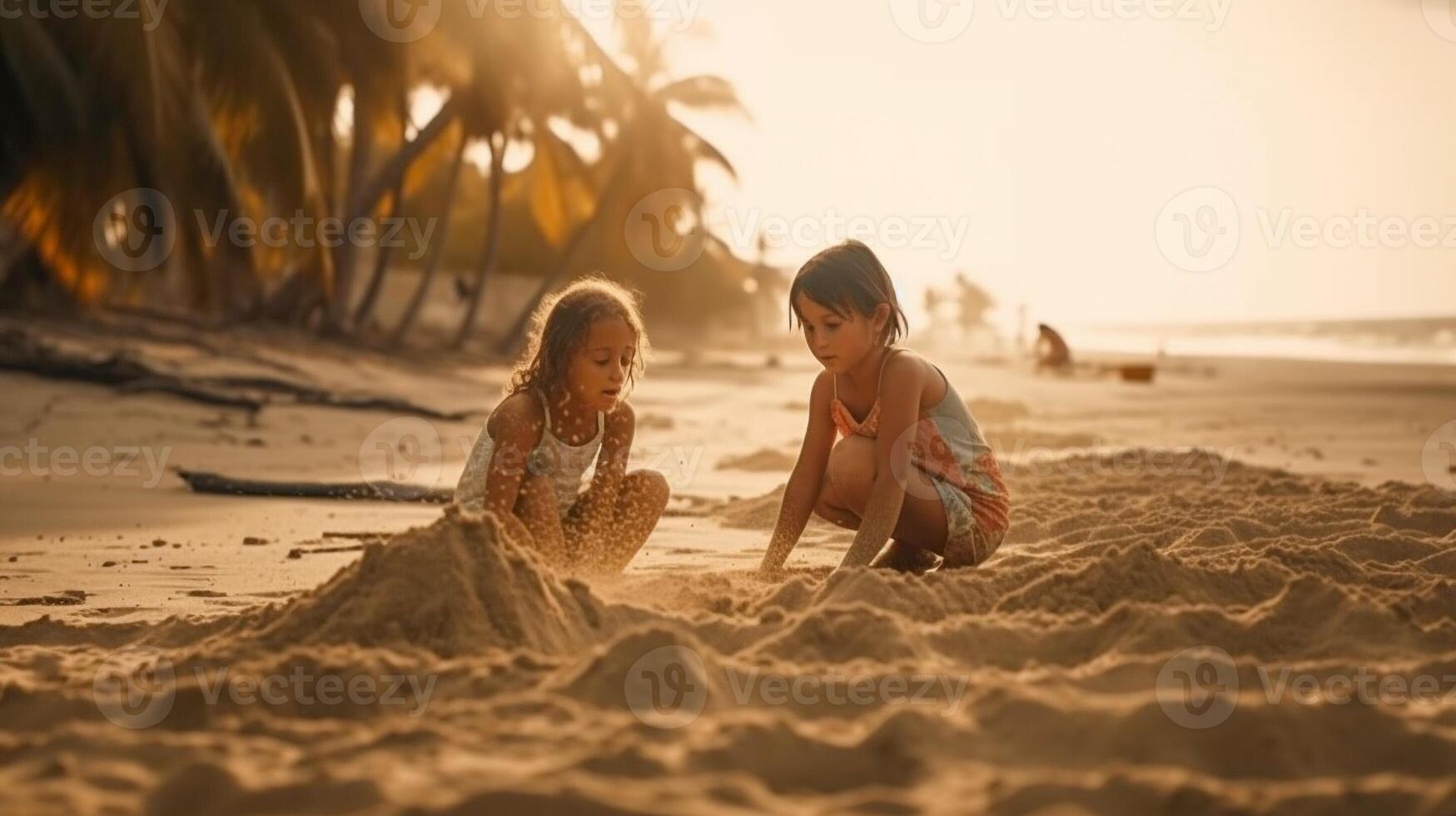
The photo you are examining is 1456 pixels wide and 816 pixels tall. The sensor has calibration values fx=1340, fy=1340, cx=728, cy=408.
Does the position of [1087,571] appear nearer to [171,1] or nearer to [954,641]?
[954,641]

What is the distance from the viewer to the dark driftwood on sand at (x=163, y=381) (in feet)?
27.8

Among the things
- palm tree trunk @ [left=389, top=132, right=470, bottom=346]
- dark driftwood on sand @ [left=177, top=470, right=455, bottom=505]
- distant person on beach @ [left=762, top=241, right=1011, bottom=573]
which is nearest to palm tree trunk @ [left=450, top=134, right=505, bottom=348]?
palm tree trunk @ [left=389, top=132, right=470, bottom=346]

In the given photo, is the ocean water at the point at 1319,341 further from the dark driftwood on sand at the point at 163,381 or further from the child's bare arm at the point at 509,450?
the child's bare arm at the point at 509,450

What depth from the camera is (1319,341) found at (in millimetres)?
56938

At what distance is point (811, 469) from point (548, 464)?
2.56ft

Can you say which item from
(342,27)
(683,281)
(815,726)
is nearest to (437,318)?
(683,281)

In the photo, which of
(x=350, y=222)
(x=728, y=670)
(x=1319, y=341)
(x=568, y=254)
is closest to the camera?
(x=728, y=670)

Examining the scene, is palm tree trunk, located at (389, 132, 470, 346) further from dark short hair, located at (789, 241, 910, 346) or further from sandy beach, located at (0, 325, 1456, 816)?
dark short hair, located at (789, 241, 910, 346)

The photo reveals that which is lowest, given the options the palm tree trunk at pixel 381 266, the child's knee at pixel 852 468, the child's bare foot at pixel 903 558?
the child's bare foot at pixel 903 558

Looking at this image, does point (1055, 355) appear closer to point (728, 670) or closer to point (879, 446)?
point (879, 446)

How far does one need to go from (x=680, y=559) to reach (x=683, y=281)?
33612 millimetres

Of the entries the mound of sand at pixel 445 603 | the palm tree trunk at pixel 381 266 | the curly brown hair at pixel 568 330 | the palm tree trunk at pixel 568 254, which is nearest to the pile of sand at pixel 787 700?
the mound of sand at pixel 445 603

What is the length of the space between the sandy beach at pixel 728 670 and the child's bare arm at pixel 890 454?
0.62 feet

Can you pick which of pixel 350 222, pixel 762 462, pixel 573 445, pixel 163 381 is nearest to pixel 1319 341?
pixel 350 222
